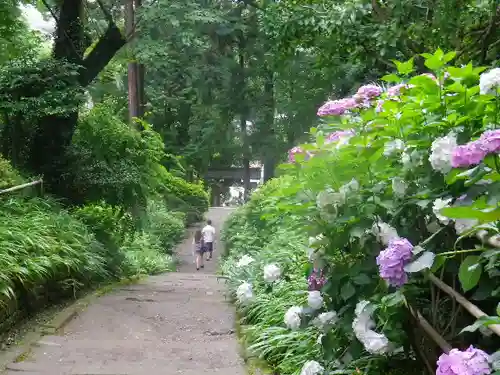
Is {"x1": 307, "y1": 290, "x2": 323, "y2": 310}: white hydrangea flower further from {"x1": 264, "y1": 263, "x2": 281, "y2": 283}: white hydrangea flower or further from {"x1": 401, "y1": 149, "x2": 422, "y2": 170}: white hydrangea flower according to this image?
{"x1": 401, "y1": 149, "x2": 422, "y2": 170}: white hydrangea flower

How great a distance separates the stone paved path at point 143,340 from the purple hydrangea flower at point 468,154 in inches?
112

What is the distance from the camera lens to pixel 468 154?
6.90 ft

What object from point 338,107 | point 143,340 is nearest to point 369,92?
point 338,107

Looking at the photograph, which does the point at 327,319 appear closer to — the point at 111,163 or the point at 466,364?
the point at 466,364

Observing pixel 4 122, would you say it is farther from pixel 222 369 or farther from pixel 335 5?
pixel 222 369

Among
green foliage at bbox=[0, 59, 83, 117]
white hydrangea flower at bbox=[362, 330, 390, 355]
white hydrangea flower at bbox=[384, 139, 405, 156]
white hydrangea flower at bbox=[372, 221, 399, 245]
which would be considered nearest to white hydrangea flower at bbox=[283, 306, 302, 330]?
white hydrangea flower at bbox=[362, 330, 390, 355]

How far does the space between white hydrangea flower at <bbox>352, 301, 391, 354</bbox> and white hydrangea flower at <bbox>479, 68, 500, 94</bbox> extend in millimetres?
1021

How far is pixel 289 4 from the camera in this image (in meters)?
8.55

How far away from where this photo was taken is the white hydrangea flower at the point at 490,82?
233 cm

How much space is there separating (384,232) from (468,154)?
2.22 feet

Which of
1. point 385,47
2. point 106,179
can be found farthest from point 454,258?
point 106,179

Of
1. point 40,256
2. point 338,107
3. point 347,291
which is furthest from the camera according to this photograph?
point 40,256

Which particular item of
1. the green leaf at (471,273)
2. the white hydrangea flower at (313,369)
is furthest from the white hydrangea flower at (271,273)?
the green leaf at (471,273)

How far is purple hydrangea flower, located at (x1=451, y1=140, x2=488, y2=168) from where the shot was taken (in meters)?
2.06
